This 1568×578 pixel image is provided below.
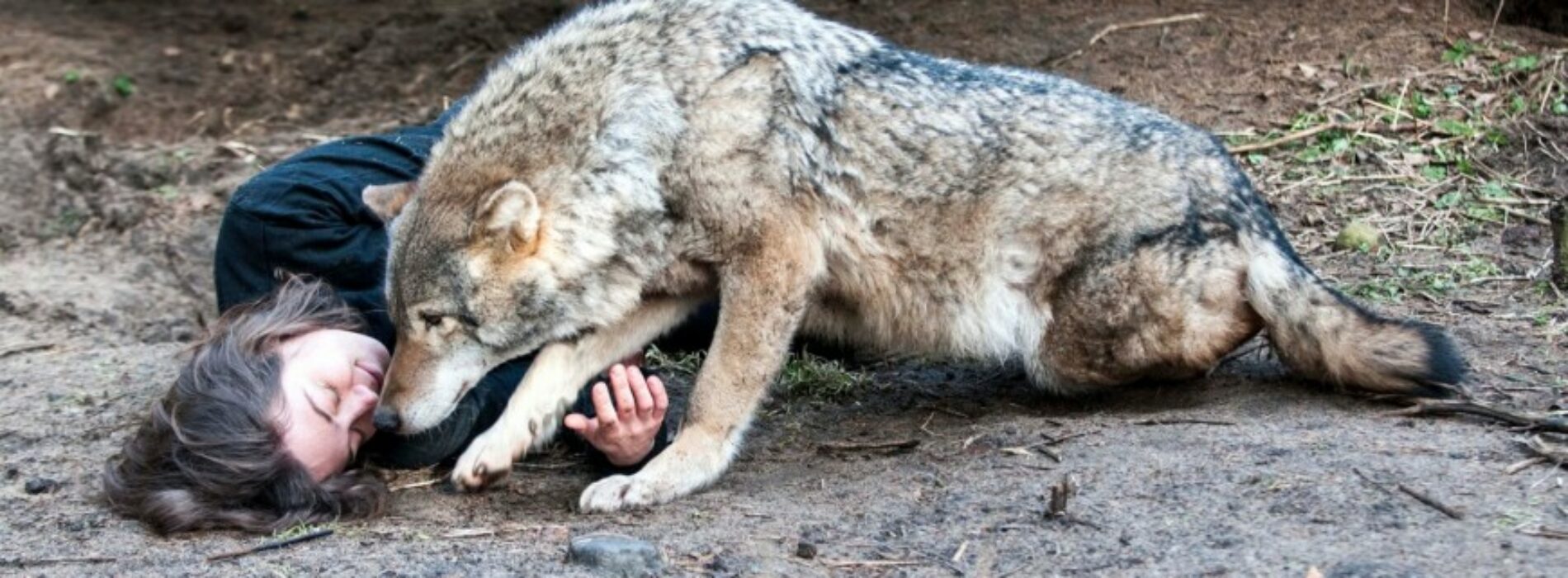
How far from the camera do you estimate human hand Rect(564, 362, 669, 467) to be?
4812mm

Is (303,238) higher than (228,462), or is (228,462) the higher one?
(303,238)

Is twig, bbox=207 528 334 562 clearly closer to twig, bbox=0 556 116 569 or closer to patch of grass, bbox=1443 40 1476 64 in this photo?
twig, bbox=0 556 116 569

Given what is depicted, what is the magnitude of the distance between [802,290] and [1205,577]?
66.3 inches

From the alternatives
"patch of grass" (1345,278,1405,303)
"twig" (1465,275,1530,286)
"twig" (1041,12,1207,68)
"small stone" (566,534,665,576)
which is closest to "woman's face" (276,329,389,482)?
"small stone" (566,534,665,576)

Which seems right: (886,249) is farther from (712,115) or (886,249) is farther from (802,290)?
(712,115)

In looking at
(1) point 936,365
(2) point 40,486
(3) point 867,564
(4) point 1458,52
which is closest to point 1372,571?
Result: (3) point 867,564

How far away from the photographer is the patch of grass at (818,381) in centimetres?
608

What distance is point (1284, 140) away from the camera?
24.6 ft

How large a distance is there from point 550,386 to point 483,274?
50 centimetres

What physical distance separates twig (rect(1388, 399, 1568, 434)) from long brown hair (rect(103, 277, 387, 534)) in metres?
3.19

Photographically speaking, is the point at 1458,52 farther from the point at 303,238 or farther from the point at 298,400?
the point at 298,400

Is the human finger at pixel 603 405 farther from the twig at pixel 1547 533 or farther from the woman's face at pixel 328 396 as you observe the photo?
the twig at pixel 1547 533

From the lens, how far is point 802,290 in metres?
4.97

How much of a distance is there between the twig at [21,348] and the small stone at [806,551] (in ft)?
14.2
